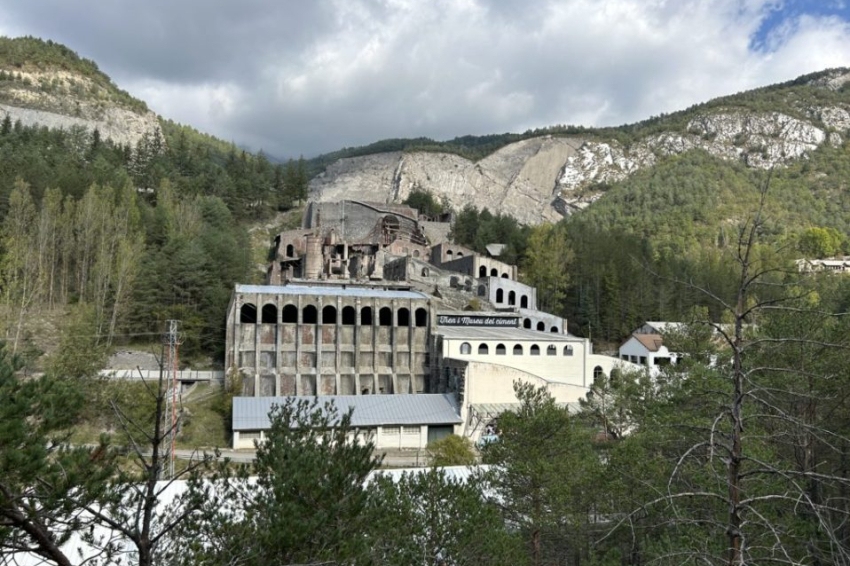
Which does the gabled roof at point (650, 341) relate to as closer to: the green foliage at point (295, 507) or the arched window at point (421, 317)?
the arched window at point (421, 317)

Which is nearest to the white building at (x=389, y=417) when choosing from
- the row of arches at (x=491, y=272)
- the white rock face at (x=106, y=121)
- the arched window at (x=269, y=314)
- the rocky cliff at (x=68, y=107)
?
the arched window at (x=269, y=314)

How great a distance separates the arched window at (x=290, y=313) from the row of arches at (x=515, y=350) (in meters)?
12.6

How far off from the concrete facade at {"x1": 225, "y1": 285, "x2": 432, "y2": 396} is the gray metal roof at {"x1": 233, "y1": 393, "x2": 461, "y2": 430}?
3.50 meters

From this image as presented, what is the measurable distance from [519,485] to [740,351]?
1097 cm

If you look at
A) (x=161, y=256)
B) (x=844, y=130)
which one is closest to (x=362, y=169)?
(x=161, y=256)

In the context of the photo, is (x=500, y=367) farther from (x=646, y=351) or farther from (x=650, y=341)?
(x=650, y=341)

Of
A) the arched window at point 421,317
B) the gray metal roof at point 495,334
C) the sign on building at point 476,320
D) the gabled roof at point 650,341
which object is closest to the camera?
the gray metal roof at point 495,334

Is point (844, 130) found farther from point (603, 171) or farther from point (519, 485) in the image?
point (519, 485)

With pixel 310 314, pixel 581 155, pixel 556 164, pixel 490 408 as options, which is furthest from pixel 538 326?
pixel 581 155

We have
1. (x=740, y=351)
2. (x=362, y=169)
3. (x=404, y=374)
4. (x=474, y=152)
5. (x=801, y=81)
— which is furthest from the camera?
(x=801, y=81)

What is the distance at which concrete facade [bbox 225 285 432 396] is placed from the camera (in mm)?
38156

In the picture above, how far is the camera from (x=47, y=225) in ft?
144

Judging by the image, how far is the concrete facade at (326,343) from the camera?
38.2m

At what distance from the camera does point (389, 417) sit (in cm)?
3356
